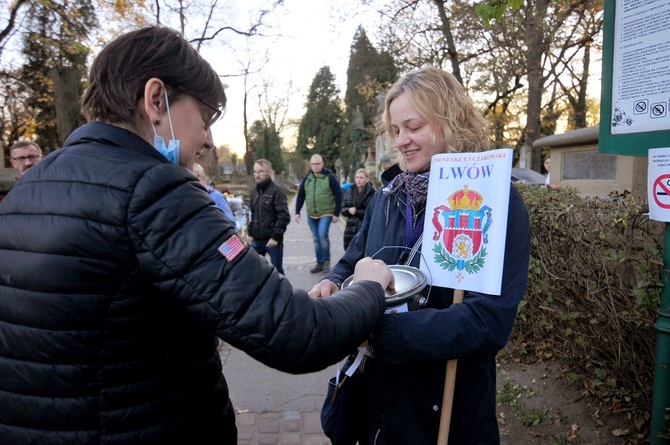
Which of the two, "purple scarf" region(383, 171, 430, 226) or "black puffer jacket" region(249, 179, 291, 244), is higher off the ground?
"purple scarf" region(383, 171, 430, 226)

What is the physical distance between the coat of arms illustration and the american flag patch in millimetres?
829

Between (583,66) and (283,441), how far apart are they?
20.6m

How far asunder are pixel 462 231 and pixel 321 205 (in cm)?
753

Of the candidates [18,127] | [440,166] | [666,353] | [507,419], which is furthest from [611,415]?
[18,127]

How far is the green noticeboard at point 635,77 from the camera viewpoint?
201cm

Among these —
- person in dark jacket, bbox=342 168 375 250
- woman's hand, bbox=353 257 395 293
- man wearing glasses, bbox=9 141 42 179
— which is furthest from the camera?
person in dark jacket, bbox=342 168 375 250

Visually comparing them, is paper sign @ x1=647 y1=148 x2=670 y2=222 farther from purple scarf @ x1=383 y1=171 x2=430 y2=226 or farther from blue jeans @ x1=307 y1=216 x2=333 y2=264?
blue jeans @ x1=307 y1=216 x2=333 y2=264

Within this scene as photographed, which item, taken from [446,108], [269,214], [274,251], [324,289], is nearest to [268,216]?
[269,214]

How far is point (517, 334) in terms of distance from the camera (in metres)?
4.51

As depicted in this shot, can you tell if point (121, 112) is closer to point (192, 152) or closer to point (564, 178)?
point (192, 152)

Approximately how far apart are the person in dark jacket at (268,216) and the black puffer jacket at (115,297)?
6.43 metres

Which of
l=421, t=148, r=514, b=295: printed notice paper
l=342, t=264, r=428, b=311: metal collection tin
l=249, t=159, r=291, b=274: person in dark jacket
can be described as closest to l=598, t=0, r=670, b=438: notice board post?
l=421, t=148, r=514, b=295: printed notice paper

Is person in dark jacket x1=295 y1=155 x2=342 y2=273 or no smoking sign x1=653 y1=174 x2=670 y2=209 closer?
no smoking sign x1=653 y1=174 x2=670 y2=209

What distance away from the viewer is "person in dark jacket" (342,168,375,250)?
8750 mm
